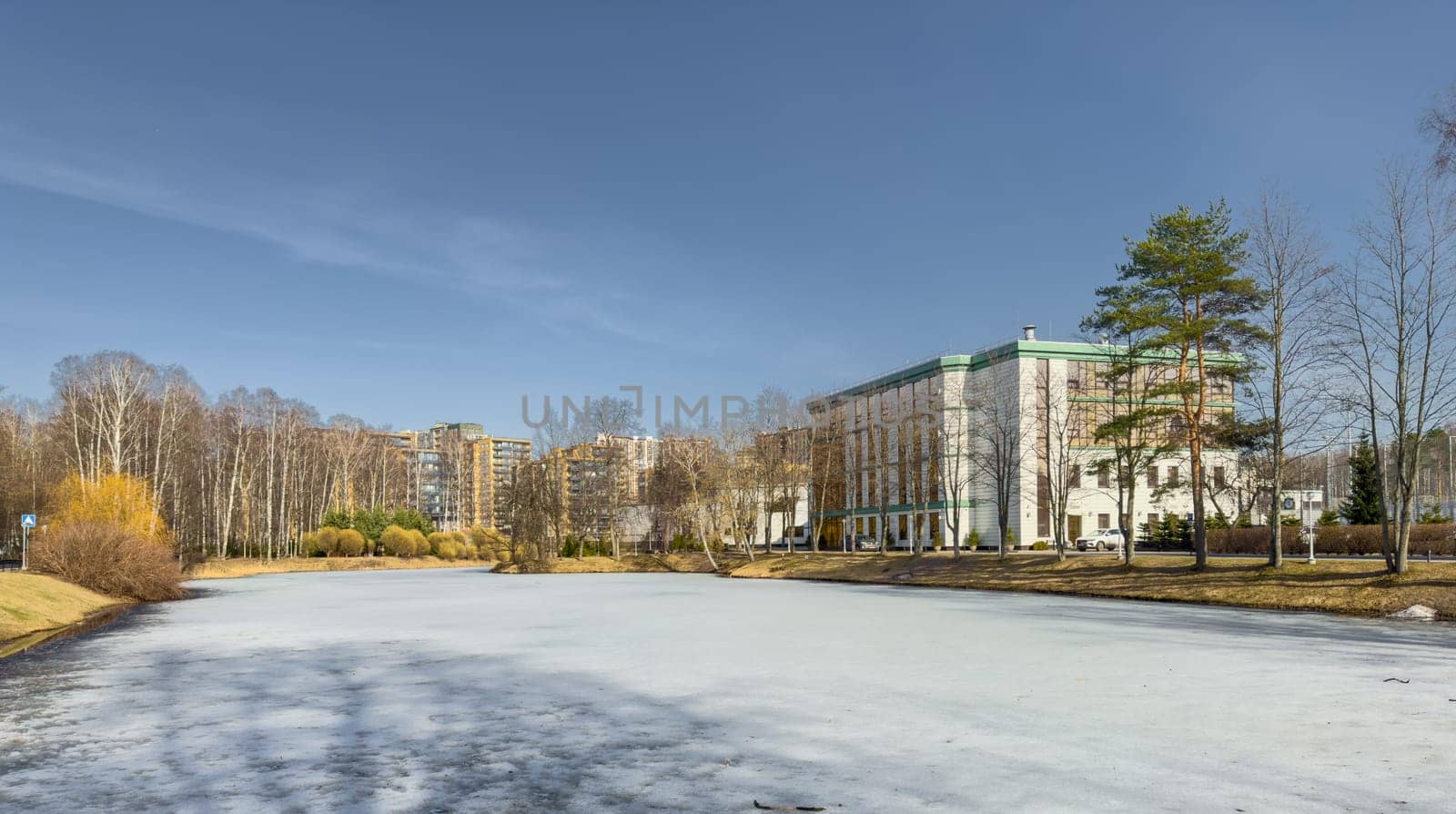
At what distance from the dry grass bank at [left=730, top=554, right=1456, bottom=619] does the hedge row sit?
285 inches

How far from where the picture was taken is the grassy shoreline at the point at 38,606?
2204cm

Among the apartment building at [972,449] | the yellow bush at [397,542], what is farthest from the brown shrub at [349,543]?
the apartment building at [972,449]

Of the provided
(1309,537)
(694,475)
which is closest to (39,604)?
(1309,537)

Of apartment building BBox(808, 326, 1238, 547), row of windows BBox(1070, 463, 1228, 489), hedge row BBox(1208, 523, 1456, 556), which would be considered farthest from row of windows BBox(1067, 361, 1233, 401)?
hedge row BBox(1208, 523, 1456, 556)

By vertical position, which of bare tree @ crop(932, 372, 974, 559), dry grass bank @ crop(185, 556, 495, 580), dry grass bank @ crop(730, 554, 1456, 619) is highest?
bare tree @ crop(932, 372, 974, 559)

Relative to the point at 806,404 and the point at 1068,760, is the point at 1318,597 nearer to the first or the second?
the point at 1068,760

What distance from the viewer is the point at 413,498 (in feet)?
414

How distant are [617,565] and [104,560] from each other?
3558 centimetres

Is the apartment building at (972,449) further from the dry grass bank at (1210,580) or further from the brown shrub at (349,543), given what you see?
the brown shrub at (349,543)

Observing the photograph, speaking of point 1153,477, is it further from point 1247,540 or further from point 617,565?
point 617,565

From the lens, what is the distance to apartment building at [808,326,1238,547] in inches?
2356

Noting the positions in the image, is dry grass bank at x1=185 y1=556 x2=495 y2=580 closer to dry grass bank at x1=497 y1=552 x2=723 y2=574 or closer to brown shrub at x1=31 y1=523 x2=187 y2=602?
dry grass bank at x1=497 y1=552 x2=723 y2=574

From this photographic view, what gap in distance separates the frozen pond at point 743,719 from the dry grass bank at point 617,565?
143ft

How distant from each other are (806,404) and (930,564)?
2840cm
